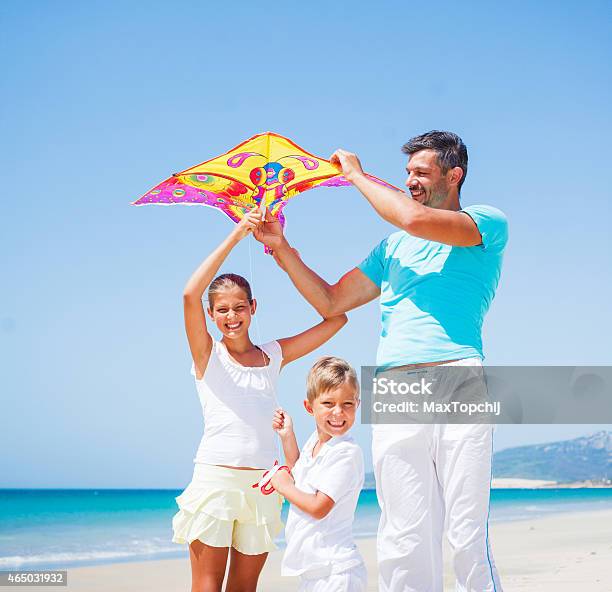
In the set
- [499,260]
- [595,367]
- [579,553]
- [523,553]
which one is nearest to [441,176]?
[499,260]

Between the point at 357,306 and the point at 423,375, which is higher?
the point at 357,306

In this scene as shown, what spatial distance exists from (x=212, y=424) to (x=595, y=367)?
328cm

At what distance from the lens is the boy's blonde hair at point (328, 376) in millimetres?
3107

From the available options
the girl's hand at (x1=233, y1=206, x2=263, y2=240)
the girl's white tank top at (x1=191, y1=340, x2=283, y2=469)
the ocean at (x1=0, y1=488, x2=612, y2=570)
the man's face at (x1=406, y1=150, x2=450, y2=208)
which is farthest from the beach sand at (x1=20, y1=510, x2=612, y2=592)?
the man's face at (x1=406, y1=150, x2=450, y2=208)

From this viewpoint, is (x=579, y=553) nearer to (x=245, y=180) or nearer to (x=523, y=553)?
(x=523, y=553)

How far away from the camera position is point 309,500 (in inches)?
117

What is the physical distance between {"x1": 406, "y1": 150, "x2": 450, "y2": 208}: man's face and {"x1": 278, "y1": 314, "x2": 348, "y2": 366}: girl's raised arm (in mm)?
809

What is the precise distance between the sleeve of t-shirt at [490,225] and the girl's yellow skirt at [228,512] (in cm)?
139

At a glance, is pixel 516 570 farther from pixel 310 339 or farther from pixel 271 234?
pixel 271 234

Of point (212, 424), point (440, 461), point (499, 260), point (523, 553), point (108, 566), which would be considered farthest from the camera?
point (108, 566)

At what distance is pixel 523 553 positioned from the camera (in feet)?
35.0

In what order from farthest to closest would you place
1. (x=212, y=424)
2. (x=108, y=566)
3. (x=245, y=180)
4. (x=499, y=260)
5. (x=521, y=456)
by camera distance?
1. (x=521, y=456)
2. (x=108, y=566)
3. (x=245, y=180)
4. (x=212, y=424)
5. (x=499, y=260)

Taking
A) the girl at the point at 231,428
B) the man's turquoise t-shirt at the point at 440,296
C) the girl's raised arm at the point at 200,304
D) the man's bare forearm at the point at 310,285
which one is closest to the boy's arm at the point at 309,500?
the girl at the point at 231,428

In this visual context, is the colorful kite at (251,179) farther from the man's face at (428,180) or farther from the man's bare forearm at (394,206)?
the man's bare forearm at (394,206)
